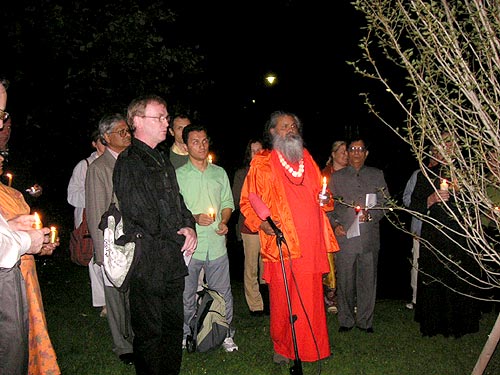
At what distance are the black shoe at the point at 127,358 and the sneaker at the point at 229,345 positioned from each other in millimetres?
1004

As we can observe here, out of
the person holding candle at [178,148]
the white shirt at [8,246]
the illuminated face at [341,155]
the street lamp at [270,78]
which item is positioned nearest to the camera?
the white shirt at [8,246]

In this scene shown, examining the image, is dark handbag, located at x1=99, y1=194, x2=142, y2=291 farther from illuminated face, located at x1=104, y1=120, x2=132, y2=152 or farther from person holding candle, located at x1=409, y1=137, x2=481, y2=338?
Result: person holding candle, located at x1=409, y1=137, x2=481, y2=338

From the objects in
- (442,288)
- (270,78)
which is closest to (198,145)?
(442,288)

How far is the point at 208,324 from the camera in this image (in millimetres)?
5785

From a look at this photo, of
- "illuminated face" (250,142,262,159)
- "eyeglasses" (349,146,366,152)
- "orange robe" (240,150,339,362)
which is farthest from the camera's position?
"illuminated face" (250,142,262,159)

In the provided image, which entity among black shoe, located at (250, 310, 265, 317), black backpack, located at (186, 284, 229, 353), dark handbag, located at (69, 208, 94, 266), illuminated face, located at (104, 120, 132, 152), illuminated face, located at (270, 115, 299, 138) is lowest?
black shoe, located at (250, 310, 265, 317)

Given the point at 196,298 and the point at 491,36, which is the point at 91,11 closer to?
the point at 196,298

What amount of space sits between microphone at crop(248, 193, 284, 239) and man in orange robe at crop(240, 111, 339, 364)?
169mm

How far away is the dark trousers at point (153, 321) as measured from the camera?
4324mm

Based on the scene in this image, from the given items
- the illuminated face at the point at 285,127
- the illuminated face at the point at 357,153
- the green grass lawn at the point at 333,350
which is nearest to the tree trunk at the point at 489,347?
the green grass lawn at the point at 333,350

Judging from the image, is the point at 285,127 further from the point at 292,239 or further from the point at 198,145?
the point at 292,239

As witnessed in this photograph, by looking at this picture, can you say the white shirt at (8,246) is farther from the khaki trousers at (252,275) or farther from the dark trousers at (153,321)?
the khaki trousers at (252,275)

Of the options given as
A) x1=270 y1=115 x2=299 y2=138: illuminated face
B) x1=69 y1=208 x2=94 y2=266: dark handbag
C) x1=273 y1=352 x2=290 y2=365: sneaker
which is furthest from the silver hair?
x1=273 y1=352 x2=290 y2=365: sneaker

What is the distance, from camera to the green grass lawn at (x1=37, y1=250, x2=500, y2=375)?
5.46 m
